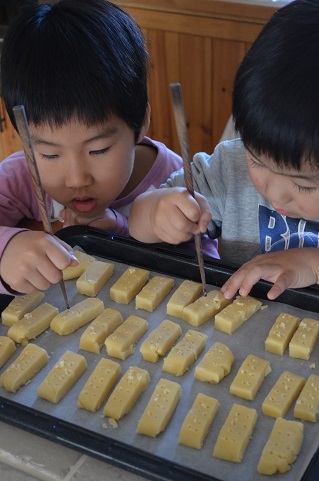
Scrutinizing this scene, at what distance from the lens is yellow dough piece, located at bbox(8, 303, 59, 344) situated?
93 centimetres

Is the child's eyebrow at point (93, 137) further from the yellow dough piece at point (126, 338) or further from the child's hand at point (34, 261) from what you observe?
the yellow dough piece at point (126, 338)

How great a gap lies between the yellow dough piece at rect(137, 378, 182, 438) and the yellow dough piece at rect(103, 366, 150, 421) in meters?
0.02

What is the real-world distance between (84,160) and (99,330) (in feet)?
0.94

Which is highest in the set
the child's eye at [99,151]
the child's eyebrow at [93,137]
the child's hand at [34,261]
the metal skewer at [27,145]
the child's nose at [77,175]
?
the metal skewer at [27,145]

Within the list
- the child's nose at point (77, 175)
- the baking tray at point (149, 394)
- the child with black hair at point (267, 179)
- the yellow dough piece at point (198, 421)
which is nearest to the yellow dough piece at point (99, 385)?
the baking tray at point (149, 394)

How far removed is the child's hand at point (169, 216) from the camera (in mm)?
961

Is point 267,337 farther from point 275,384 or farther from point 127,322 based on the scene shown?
point 127,322

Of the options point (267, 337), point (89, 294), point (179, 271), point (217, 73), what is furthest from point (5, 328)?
point (217, 73)

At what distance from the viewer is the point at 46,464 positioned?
2.38 ft

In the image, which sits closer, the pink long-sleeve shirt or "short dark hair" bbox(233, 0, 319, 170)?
"short dark hair" bbox(233, 0, 319, 170)

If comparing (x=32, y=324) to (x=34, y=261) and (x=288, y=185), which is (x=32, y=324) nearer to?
(x=34, y=261)

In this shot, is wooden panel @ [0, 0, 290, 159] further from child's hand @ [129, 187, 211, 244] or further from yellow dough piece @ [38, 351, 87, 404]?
yellow dough piece @ [38, 351, 87, 404]

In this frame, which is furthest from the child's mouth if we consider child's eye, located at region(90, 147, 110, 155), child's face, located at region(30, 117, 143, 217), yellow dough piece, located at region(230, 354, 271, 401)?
yellow dough piece, located at region(230, 354, 271, 401)

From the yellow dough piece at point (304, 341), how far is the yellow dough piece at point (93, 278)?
1.04 feet
